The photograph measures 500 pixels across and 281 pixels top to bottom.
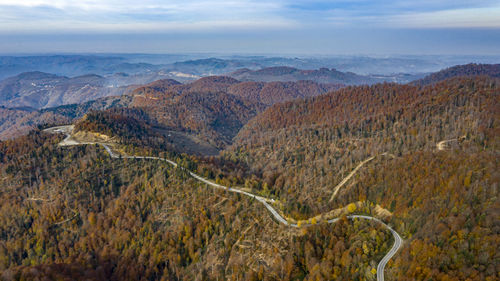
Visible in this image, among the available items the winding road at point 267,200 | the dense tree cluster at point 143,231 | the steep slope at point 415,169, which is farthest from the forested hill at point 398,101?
the dense tree cluster at point 143,231

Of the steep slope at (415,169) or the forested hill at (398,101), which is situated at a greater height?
the forested hill at (398,101)

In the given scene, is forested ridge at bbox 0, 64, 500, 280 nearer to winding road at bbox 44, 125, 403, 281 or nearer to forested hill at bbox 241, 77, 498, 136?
winding road at bbox 44, 125, 403, 281

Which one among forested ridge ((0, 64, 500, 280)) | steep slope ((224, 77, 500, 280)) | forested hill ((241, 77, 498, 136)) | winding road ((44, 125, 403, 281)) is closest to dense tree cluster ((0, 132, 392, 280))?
forested ridge ((0, 64, 500, 280))

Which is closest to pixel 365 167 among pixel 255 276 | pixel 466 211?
pixel 466 211

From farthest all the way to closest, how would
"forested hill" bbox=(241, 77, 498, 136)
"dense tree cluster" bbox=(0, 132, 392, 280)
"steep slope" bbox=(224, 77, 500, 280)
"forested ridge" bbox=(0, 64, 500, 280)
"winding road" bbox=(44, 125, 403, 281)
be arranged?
"forested hill" bbox=(241, 77, 498, 136) → "dense tree cluster" bbox=(0, 132, 392, 280) → "forested ridge" bbox=(0, 64, 500, 280) → "winding road" bbox=(44, 125, 403, 281) → "steep slope" bbox=(224, 77, 500, 280)

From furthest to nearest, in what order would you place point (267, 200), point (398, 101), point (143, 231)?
point (398, 101), point (267, 200), point (143, 231)

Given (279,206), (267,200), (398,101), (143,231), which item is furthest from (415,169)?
(398,101)

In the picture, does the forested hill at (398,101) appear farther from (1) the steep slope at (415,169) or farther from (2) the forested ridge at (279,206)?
(2) the forested ridge at (279,206)

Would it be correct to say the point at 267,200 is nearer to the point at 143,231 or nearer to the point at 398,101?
the point at 143,231

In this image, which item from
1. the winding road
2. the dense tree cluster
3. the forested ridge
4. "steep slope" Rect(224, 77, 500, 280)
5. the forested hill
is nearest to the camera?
"steep slope" Rect(224, 77, 500, 280)

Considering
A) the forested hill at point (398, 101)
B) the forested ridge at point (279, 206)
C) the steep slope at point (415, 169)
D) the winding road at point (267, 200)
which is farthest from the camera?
the forested hill at point (398, 101)

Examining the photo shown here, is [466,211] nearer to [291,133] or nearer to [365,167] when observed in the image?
[365,167]
